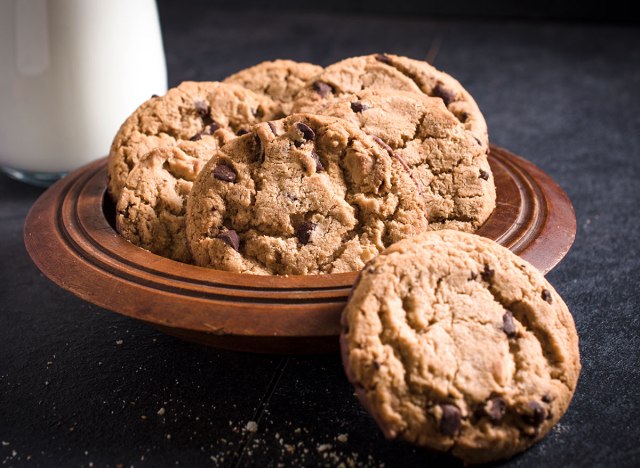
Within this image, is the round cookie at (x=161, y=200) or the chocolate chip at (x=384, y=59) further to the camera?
the chocolate chip at (x=384, y=59)

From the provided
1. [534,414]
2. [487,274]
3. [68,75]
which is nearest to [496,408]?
[534,414]

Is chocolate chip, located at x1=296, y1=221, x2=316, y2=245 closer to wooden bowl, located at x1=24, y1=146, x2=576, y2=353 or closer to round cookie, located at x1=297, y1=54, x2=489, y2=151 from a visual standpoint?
wooden bowl, located at x1=24, y1=146, x2=576, y2=353

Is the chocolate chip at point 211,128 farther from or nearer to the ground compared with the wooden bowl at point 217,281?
farther from the ground

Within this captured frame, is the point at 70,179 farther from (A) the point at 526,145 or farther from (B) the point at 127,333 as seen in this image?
(A) the point at 526,145

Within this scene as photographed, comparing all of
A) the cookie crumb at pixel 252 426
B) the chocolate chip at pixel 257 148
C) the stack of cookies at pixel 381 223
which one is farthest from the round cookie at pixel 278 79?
the cookie crumb at pixel 252 426

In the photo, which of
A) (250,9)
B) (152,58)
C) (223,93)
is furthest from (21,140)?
(250,9)

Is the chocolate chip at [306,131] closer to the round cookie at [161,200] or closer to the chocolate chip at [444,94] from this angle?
the round cookie at [161,200]

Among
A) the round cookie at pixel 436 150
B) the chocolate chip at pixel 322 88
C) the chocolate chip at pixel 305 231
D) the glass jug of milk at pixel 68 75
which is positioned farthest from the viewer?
the glass jug of milk at pixel 68 75
